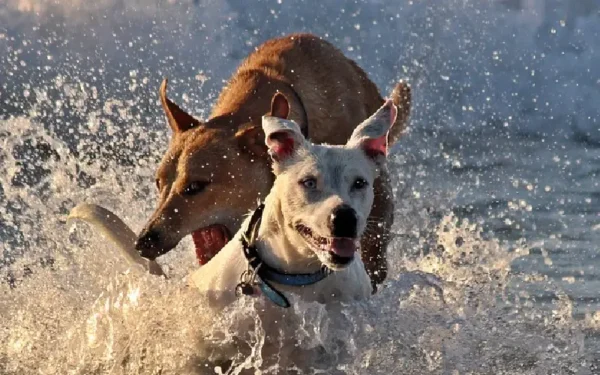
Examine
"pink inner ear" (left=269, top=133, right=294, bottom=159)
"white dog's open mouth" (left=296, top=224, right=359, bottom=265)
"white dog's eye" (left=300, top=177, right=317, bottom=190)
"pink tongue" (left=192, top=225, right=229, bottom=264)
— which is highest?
"pink inner ear" (left=269, top=133, right=294, bottom=159)

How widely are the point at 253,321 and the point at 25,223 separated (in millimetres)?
4550

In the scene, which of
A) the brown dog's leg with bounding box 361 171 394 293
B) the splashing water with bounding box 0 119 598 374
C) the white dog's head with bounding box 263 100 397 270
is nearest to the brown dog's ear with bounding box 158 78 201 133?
the splashing water with bounding box 0 119 598 374

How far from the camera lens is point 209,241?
6445 millimetres

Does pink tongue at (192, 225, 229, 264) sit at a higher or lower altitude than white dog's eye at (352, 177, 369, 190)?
lower

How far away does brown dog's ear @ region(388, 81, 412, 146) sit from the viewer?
7547 mm

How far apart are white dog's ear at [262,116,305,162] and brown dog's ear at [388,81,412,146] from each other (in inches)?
101

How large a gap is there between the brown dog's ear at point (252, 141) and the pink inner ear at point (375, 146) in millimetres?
1236

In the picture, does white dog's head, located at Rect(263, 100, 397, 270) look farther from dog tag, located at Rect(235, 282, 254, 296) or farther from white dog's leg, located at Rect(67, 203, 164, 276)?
white dog's leg, located at Rect(67, 203, 164, 276)

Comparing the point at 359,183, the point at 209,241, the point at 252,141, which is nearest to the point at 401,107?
the point at 252,141

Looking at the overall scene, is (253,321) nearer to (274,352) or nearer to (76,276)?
(274,352)

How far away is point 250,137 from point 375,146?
1310mm

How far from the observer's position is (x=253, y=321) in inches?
201

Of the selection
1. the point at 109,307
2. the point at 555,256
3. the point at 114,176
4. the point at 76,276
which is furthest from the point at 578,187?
the point at 109,307

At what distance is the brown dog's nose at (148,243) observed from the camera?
19.5ft
